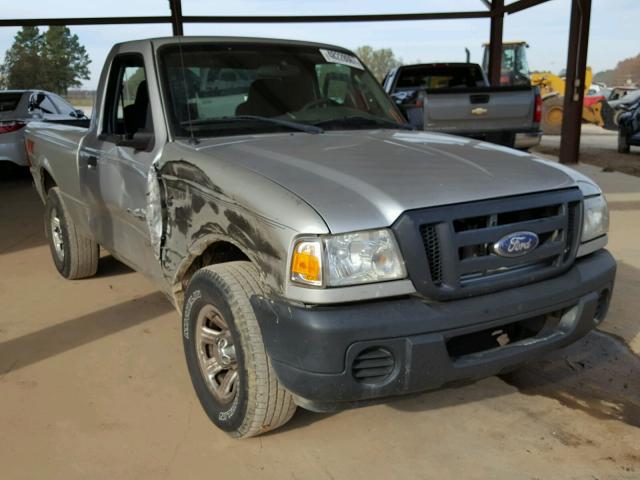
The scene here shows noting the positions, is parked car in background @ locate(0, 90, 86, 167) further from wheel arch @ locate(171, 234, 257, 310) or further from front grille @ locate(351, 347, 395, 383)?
front grille @ locate(351, 347, 395, 383)

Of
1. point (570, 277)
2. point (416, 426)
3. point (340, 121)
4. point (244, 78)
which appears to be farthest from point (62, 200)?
point (570, 277)

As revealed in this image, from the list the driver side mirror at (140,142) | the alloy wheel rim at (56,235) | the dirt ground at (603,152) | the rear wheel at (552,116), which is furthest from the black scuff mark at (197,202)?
the rear wheel at (552,116)

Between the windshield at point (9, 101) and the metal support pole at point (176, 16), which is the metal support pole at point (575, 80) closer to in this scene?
the metal support pole at point (176, 16)

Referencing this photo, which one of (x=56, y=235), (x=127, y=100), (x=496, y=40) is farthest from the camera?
(x=496, y=40)

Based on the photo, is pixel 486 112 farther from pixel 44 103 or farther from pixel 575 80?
pixel 44 103

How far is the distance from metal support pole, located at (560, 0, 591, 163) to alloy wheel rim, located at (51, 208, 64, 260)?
10.1m

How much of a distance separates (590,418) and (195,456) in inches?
74.6

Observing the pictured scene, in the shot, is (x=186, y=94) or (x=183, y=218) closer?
(x=183, y=218)

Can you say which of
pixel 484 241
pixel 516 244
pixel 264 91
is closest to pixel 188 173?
pixel 264 91

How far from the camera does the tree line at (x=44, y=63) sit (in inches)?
935

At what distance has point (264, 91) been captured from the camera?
371cm

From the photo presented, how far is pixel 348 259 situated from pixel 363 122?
1695 millimetres

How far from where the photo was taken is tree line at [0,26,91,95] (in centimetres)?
2375

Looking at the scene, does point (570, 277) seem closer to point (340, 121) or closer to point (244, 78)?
point (340, 121)
